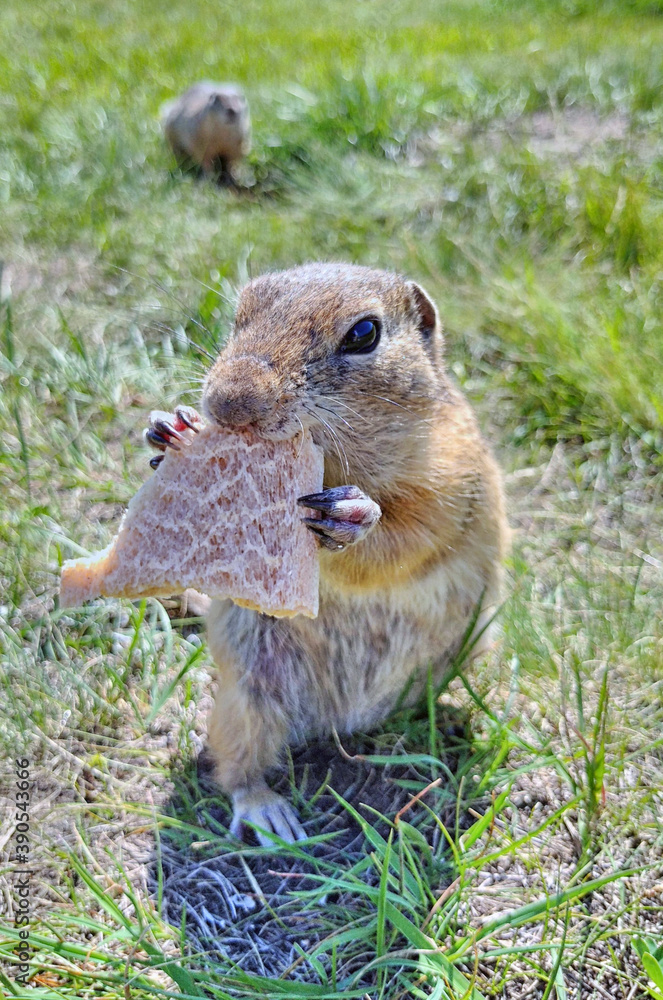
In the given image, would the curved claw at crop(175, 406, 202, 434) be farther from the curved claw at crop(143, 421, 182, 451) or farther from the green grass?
the green grass

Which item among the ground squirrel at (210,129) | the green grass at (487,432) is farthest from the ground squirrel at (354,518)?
the ground squirrel at (210,129)

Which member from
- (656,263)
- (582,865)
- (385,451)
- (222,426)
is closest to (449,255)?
(656,263)

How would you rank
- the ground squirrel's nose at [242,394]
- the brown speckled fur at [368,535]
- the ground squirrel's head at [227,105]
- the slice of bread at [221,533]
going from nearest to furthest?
1. the ground squirrel's nose at [242,394]
2. the slice of bread at [221,533]
3. the brown speckled fur at [368,535]
4. the ground squirrel's head at [227,105]

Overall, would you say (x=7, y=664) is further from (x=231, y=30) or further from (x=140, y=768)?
(x=231, y=30)

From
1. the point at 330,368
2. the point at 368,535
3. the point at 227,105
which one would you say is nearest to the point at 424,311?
the point at 330,368

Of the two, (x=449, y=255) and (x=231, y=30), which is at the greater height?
(x=231, y=30)

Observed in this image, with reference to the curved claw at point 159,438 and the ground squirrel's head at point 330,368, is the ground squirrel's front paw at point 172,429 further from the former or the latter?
the ground squirrel's head at point 330,368

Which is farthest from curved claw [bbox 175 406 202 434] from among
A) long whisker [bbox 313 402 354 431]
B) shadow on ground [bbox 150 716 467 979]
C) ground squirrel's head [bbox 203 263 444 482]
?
shadow on ground [bbox 150 716 467 979]
